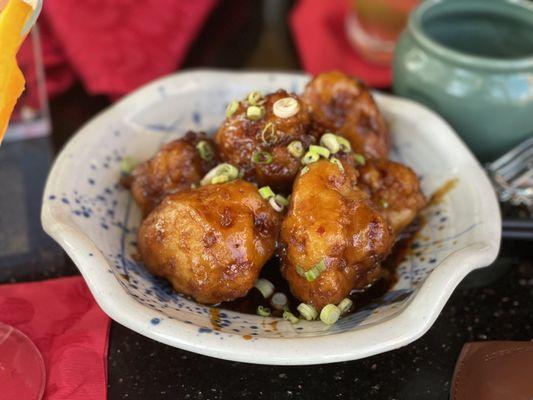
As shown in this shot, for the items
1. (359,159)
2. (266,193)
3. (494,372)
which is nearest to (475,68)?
(359,159)

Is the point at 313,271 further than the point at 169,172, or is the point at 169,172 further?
the point at 169,172

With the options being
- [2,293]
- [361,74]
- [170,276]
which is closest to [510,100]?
[361,74]

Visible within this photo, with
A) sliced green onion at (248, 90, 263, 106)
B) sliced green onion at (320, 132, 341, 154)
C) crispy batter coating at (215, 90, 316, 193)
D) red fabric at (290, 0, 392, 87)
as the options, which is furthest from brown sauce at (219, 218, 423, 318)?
red fabric at (290, 0, 392, 87)

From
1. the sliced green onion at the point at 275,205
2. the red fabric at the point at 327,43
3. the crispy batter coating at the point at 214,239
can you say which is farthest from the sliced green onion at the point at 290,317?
the red fabric at the point at 327,43

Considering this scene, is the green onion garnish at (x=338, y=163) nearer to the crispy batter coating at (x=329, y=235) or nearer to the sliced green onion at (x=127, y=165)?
the crispy batter coating at (x=329, y=235)

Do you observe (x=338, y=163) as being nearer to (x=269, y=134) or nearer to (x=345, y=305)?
(x=269, y=134)

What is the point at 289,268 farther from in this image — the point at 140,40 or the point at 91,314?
the point at 140,40

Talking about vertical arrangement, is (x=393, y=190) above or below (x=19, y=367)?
above
